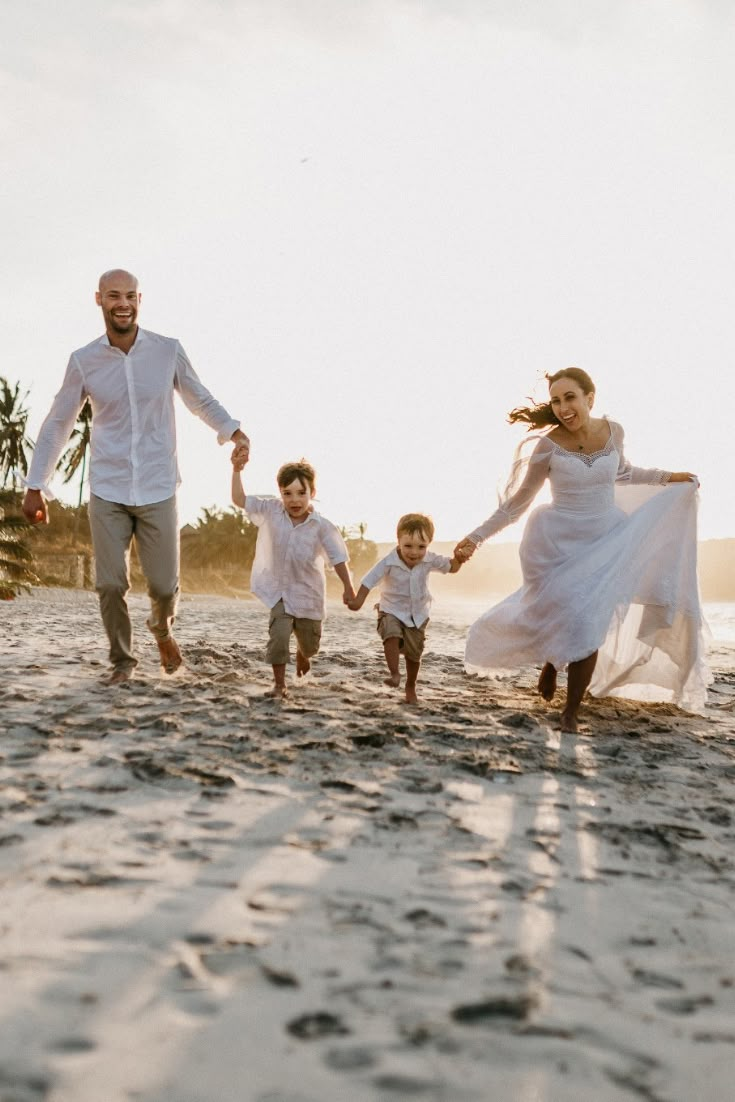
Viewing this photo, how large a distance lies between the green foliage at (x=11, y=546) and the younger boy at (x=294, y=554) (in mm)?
19029

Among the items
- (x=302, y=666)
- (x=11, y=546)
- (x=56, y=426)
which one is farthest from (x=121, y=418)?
(x=11, y=546)

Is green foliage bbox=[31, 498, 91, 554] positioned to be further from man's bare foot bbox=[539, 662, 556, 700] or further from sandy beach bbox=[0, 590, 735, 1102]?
sandy beach bbox=[0, 590, 735, 1102]

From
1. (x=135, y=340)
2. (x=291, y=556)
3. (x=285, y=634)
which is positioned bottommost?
(x=285, y=634)

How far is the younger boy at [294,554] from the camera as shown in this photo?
5.93 metres

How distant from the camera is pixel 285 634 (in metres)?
5.71

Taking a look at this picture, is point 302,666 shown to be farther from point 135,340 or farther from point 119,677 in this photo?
point 135,340

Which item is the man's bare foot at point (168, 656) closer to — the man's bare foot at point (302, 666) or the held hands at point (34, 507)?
the man's bare foot at point (302, 666)

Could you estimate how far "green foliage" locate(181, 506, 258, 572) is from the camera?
56.1 meters

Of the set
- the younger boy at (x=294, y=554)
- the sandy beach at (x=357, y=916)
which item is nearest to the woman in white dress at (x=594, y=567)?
the younger boy at (x=294, y=554)

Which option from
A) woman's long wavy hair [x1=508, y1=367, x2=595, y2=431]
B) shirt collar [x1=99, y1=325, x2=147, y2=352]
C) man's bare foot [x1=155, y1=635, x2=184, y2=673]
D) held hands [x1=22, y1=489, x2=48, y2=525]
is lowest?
man's bare foot [x1=155, y1=635, x2=184, y2=673]

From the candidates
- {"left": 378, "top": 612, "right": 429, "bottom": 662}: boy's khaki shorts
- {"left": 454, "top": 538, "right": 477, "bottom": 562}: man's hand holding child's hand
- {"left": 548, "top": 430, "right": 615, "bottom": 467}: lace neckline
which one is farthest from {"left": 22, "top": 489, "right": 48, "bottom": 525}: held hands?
{"left": 548, "top": 430, "right": 615, "bottom": 467}: lace neckline

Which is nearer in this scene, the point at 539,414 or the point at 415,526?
the point at 539,414

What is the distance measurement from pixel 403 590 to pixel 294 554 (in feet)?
2.69

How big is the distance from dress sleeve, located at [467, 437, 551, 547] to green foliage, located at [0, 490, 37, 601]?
1985 cm
